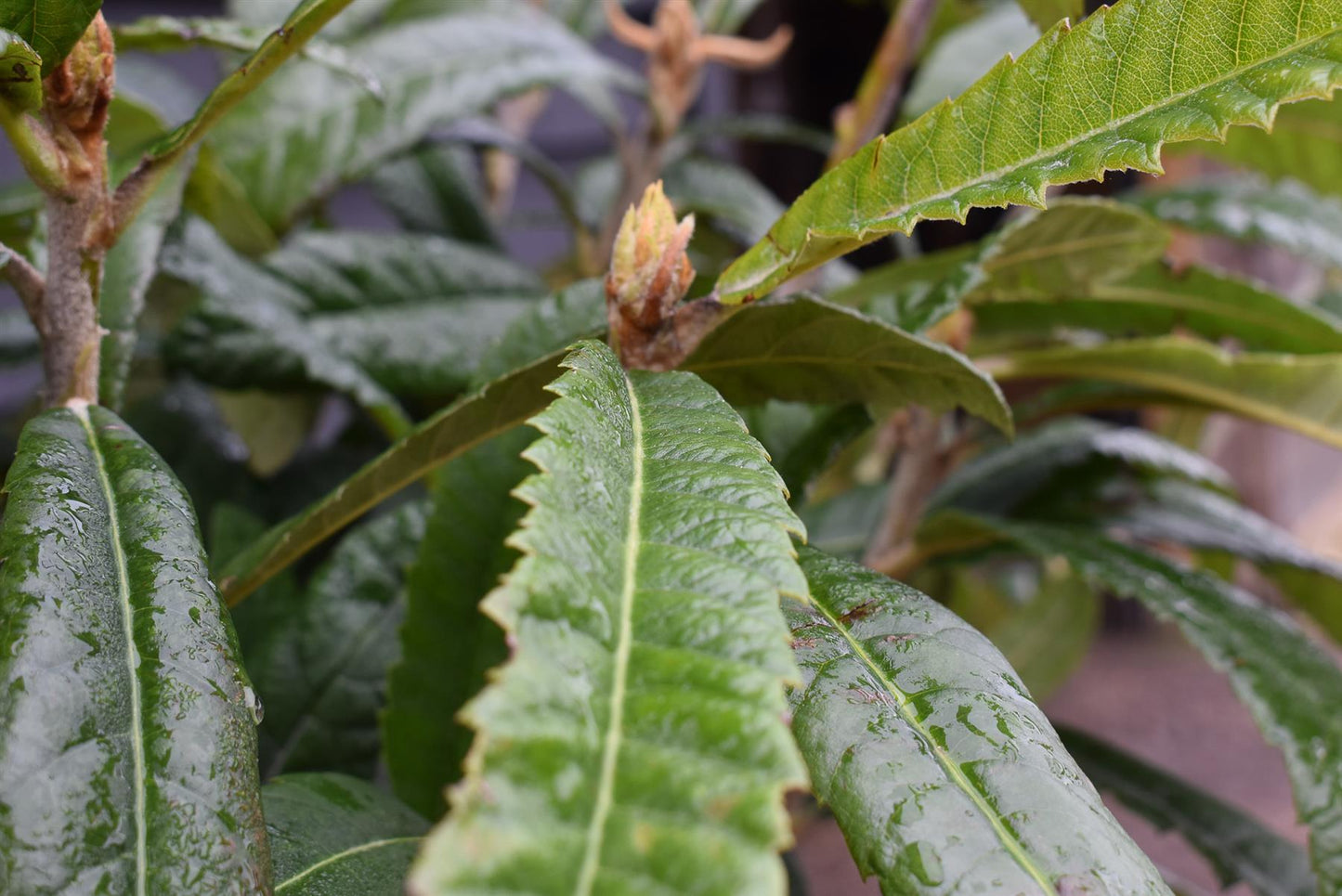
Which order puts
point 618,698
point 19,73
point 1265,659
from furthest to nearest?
point 1265,659
point 19,73
point 618,698

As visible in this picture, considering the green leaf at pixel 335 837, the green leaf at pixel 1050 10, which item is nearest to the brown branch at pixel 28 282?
the green leaf at pixel 335 837

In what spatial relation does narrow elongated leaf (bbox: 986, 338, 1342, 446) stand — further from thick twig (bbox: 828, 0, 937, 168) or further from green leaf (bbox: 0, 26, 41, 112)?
green leaf (bbox: 0, 26, 41, 112)

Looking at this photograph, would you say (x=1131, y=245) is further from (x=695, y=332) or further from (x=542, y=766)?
(x=542, y=766)

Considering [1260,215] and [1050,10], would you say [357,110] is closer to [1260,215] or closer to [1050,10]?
[1050,10]

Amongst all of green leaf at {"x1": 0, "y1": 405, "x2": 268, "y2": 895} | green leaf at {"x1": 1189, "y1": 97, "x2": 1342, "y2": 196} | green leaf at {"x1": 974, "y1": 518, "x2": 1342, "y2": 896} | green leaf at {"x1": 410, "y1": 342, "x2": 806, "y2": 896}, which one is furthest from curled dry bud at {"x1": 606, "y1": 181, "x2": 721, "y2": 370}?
green leaf at {"x1": 1189, "y1": 97, "x2": 1342, "y2": 196}

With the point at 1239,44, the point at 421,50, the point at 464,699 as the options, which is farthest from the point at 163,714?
the point at 421,50

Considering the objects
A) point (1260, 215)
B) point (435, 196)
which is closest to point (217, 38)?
point (435, 196)

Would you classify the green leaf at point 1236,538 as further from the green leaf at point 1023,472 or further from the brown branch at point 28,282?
the brown branch at point 28,282
